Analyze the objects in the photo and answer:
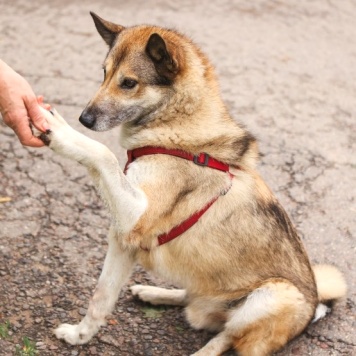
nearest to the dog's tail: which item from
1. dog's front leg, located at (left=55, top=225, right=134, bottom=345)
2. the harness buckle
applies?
the harness buckle

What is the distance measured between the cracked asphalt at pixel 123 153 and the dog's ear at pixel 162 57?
4.64 feet

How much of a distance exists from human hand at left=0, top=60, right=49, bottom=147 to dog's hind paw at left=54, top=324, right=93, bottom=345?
102cm

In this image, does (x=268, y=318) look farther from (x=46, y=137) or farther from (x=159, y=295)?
(x=46, y=137)

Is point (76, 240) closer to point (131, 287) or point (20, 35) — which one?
point (131, 287)

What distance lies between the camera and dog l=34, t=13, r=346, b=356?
3168 millimetres

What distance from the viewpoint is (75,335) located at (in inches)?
132

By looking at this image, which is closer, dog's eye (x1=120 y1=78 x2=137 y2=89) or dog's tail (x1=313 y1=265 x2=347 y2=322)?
dog's eye (x1=120 y1=78 x2=137 y2=89)

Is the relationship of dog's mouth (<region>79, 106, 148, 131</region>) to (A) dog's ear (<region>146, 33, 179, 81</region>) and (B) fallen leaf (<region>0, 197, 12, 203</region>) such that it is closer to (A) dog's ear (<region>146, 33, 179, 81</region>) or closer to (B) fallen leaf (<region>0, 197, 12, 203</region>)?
(A) dog's ear (<region>146, 33, 179, 81</region>)

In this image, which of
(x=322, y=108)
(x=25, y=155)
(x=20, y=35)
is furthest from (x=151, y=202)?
(x=20, y=35)

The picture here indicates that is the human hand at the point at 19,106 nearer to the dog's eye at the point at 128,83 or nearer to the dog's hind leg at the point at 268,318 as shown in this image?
the dog's eye at the point at 128,83

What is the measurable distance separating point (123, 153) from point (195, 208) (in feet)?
6.57

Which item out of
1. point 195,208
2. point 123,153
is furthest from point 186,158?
point 123,153

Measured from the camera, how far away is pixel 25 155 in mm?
4891

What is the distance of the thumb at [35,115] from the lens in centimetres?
294
